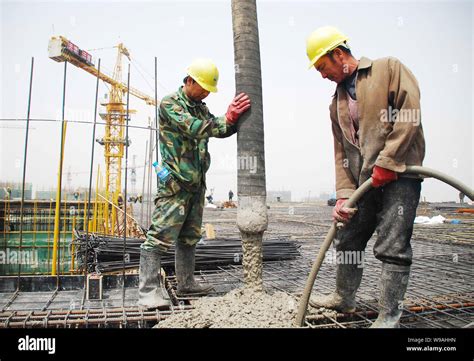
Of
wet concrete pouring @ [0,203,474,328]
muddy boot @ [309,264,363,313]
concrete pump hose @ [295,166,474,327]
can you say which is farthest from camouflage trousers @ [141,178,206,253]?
muddy boot @ [309,264,363,313]

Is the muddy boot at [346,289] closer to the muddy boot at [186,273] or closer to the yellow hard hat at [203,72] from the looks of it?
the muddy boot at [186,273]

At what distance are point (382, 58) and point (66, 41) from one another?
24311mm

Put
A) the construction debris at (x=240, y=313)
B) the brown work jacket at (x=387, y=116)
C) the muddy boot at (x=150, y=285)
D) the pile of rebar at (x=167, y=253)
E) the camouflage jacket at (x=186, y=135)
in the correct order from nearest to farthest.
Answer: the brown work jacket at (x=387, y=116), the construction debris at (x=240, y=313), the muddy boot at (x=150, y=285), the camouflage jacket at (x=186, y=135), the pile of rebar at (x=167, y=253)

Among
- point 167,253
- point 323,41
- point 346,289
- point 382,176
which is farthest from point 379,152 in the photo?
point 167,253

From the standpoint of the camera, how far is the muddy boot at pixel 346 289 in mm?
2637

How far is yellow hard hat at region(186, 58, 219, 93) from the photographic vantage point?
3018 millimetres

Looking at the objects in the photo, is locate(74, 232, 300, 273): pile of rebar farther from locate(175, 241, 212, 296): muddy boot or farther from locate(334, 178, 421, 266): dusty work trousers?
locate(334, 178, 421, 266): dusty work trousers

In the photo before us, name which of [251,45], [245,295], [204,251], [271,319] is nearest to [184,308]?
[245,295]

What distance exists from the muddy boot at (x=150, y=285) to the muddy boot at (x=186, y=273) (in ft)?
0.73

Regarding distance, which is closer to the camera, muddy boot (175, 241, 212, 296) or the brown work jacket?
the brown work jacket

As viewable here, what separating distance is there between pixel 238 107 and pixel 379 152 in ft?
3.82

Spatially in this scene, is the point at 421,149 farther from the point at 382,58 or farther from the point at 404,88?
the point at 382,58

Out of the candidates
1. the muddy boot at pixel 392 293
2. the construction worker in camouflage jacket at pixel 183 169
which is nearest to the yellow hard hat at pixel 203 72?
the construction worker in camouflage jacket at pixel 183 169
